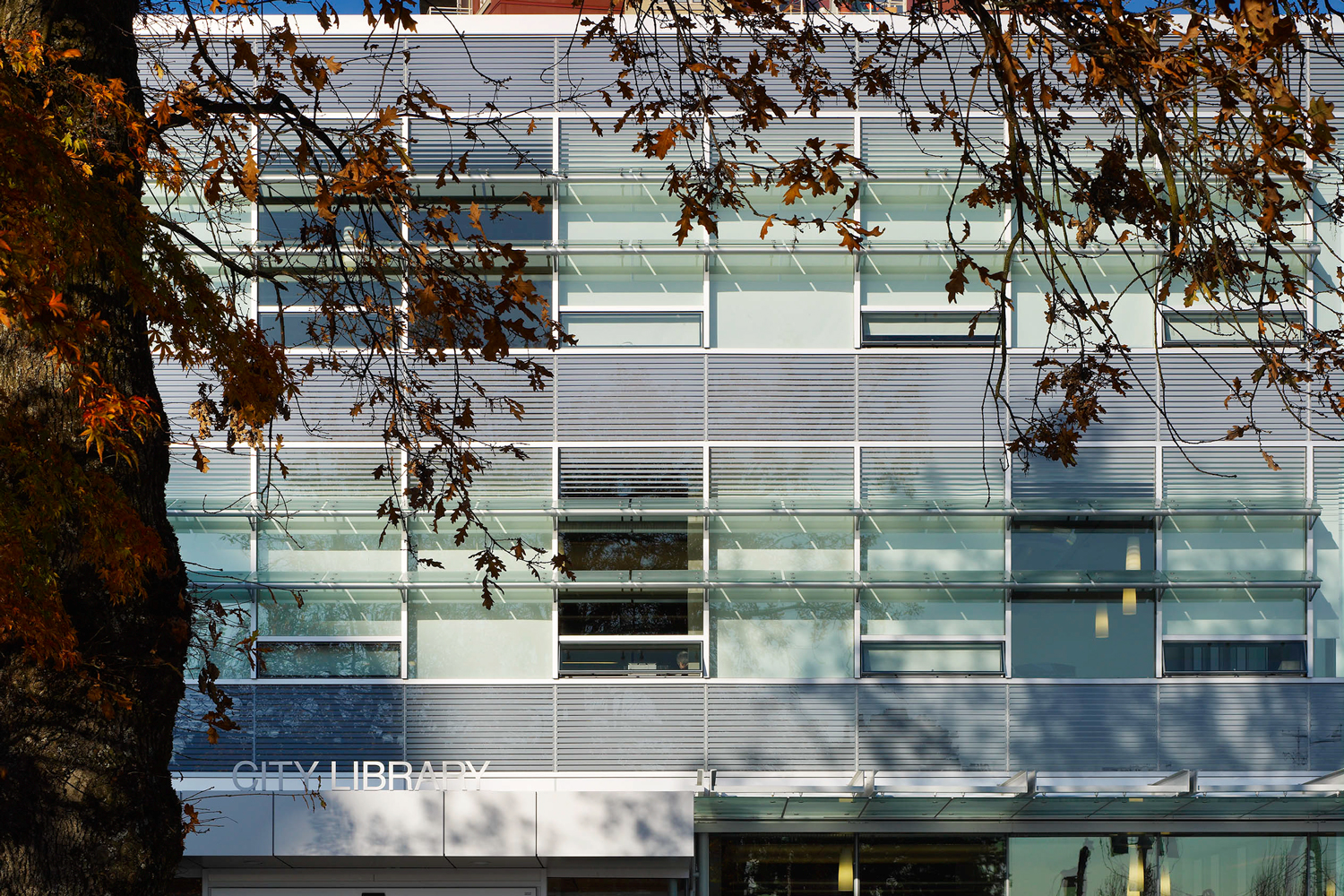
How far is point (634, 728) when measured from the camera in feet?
45.8

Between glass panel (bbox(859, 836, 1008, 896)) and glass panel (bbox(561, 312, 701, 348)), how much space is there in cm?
545

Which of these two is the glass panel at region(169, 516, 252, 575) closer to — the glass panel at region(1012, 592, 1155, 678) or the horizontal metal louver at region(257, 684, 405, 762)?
the horizontal metal louver at region(257, 684, 405, 762)

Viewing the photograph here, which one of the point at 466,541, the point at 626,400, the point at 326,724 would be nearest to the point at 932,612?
the point at 626,400

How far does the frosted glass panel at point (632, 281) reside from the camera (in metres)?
14.6

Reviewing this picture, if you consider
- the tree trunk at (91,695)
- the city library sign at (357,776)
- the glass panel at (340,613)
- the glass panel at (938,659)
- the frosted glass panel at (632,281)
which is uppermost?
the frosted glass panel at (632,281)

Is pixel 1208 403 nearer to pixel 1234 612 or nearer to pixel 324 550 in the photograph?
pixel 1234 612

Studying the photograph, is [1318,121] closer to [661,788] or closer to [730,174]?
[730,174]

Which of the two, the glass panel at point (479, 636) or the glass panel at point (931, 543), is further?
the glass panel at point (931, 543)

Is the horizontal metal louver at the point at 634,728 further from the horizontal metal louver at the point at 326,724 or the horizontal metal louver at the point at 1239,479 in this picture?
the horizontal metal louver at the point at 1239,479

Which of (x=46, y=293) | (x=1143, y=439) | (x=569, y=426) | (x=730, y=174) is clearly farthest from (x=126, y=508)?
(x=1143, y=439)

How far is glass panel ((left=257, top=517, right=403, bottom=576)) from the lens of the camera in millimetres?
14250

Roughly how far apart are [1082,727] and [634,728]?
4517mm

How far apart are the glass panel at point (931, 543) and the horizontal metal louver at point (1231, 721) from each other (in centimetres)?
224

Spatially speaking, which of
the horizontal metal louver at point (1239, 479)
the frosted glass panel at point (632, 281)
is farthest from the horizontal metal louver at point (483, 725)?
the horizontal metal louver at point (1239, 479)
